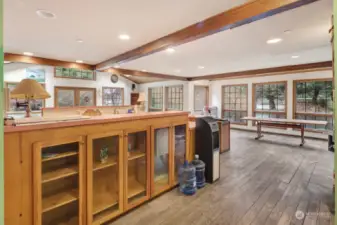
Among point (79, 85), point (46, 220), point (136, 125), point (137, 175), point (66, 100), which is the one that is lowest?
point (46, 220)

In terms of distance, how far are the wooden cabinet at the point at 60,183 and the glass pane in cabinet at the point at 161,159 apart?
1053 millimetres

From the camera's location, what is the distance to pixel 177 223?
207 cm

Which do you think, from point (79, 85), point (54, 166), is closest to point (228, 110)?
point (79, 85)

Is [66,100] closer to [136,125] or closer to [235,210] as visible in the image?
[136,125]

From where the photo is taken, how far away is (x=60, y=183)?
192cm

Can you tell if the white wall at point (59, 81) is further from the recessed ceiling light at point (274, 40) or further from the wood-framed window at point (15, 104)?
the recessed ceiling light at point (274, 40)

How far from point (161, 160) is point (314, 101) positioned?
6.54 metres

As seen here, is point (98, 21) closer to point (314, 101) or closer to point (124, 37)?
point (124, 37)

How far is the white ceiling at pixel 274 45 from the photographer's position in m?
2.60

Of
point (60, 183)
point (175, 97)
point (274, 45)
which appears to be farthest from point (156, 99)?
point (60, 183)

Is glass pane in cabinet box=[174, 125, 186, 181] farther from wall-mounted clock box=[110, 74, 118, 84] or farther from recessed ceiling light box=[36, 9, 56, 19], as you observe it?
wall-mounted clock box=[110, 74, 118, 84]

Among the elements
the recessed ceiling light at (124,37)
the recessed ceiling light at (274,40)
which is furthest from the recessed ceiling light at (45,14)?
the recessed ceiling light at (274,40)

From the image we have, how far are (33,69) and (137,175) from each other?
22.2ft

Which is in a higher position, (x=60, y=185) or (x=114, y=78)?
(x=114, y=78)
